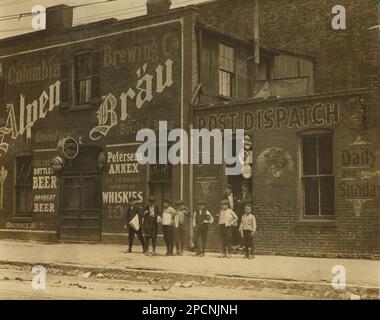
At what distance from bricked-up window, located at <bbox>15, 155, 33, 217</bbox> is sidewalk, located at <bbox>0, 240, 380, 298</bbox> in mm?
1219

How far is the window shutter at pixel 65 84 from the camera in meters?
14.8

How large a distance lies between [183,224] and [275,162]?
248 cm

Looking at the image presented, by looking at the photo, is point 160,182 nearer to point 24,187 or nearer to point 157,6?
point 157,6

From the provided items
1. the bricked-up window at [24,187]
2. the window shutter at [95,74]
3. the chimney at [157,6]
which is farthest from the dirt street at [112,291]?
the chimney at [157,6]

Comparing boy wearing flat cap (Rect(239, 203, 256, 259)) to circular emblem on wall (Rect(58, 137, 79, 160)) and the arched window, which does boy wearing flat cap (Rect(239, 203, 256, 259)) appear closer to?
the arched window

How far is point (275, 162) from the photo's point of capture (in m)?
12.3

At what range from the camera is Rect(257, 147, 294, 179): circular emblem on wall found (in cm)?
1218

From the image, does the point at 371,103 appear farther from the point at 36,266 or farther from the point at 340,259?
the point at 36,266

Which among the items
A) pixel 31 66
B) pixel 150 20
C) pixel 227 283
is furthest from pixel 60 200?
pixel 227 283

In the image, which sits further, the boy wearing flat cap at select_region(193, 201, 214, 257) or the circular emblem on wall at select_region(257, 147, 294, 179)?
the boy wearing flat cap at select_region(193, 201, 214, 257)

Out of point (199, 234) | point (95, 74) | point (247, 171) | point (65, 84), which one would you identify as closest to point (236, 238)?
point (199, 234)

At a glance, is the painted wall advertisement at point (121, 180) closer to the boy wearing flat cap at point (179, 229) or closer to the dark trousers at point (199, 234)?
the boy wearing flat cap at point (179, 229)

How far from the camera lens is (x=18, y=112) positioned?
15484mm

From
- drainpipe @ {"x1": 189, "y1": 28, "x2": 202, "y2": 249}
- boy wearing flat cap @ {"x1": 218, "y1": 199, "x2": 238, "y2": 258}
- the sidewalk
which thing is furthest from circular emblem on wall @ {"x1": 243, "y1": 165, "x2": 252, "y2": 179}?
the sidewalk
